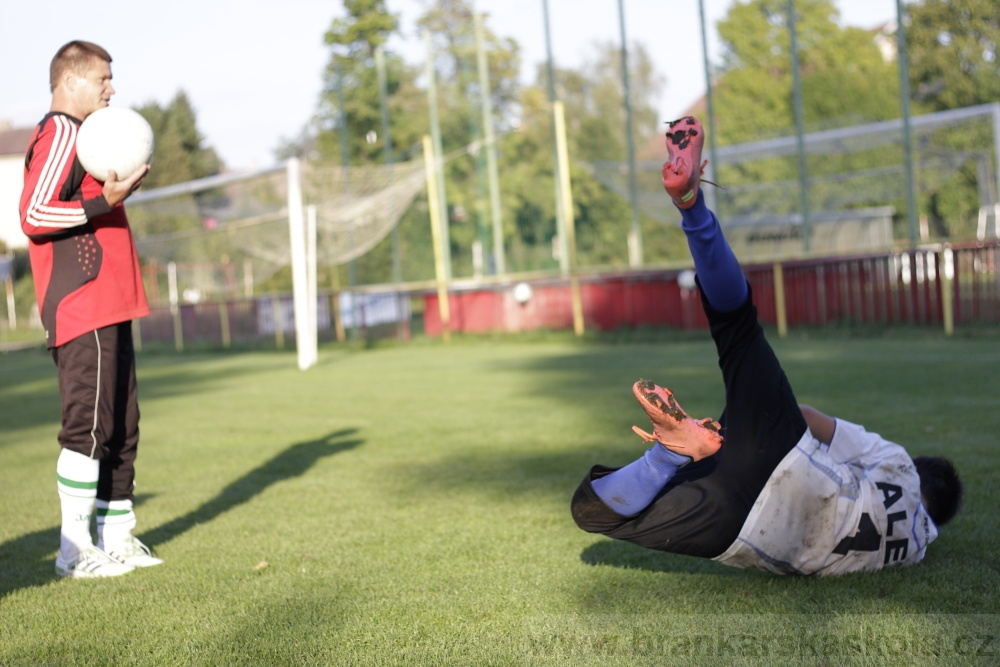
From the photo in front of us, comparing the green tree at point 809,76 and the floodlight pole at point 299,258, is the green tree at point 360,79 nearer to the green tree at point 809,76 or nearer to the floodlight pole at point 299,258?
the floodlight pole at point 299,258

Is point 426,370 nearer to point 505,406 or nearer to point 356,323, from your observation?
point 505,406

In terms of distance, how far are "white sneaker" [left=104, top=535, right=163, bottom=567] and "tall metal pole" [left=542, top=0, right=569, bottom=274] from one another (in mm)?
16022

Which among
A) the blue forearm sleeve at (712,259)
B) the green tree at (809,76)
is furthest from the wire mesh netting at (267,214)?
the green tree at (809,76)

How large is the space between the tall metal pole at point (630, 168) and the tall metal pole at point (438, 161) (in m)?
3.99

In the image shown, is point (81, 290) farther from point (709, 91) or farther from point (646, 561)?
point (709, 91)

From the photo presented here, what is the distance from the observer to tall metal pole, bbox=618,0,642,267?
19.8 meters

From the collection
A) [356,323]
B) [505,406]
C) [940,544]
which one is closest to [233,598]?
[940,544]

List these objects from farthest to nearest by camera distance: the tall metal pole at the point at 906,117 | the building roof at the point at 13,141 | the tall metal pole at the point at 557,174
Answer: the building roof at the point at 13,141 < the tall metal pole at the point at 557,174 < the tall metal pole at the point at 906,117

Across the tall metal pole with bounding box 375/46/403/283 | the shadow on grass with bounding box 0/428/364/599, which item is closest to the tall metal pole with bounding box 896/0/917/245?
the shadow on grass with bounding box 0/428/364/599

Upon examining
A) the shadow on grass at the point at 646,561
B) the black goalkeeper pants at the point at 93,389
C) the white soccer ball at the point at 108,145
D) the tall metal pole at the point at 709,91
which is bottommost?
the shadow on grass at the point at 646,561

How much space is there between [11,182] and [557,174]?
4876cm

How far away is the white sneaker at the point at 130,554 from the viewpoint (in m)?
4.01

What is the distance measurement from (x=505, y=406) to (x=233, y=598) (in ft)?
18.4

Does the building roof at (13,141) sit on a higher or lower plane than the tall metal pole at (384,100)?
higher
